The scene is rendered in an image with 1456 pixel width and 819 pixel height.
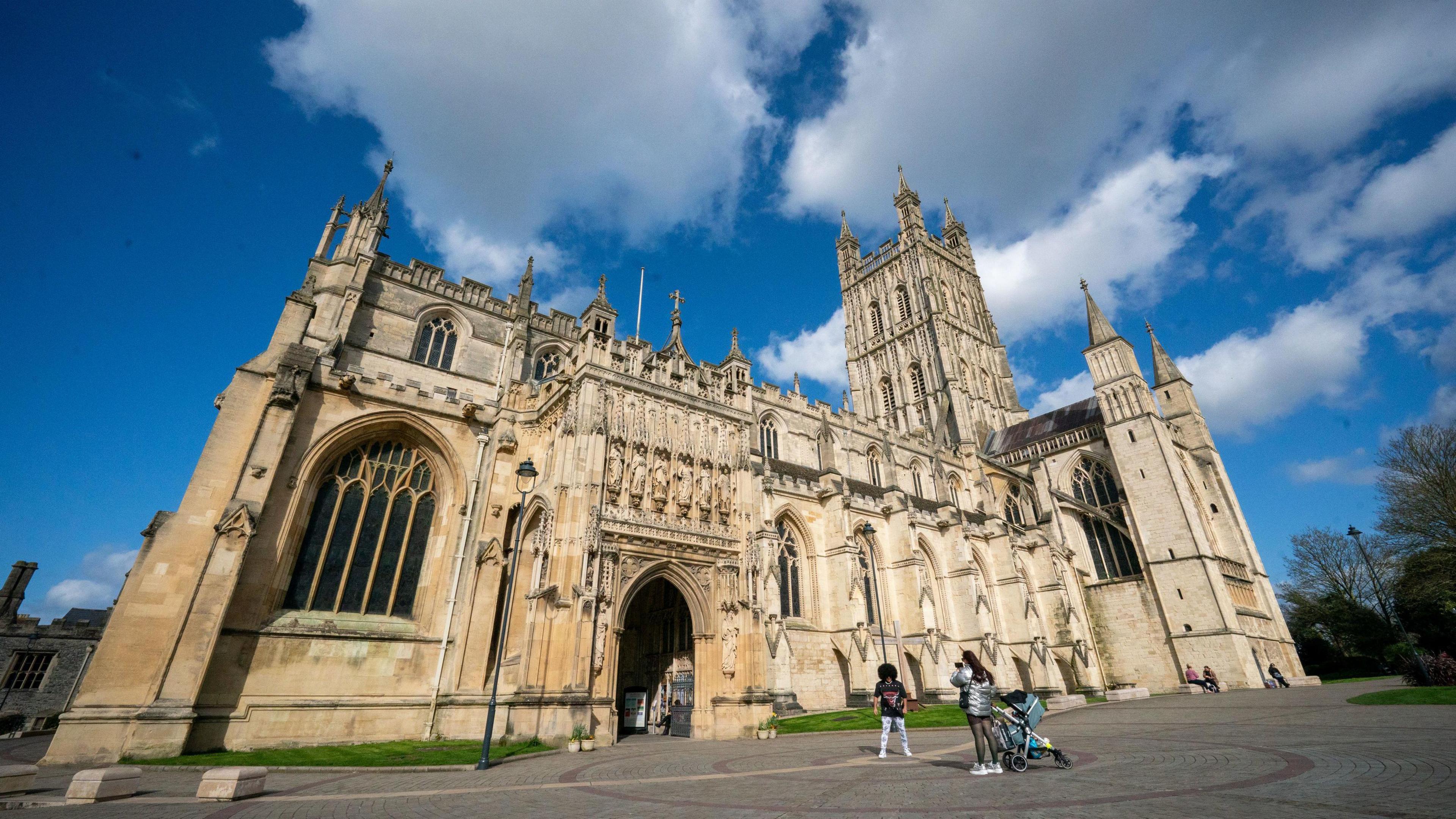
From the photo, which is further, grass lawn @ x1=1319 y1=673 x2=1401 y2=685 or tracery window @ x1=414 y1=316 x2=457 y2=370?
grass lawn @ x1=1319 y1=673 x2=1401 y2=685

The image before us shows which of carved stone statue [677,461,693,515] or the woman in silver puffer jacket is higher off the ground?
carved stone statue [677,461,693,515]

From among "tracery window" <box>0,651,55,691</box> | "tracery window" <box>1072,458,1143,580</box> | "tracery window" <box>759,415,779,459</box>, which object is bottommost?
"tracery window" <box>0,651,55,691</box>

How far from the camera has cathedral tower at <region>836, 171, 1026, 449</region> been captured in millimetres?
50406

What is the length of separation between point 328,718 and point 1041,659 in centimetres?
2863

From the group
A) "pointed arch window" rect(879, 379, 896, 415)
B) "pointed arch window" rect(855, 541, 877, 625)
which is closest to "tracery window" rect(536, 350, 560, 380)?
"pointed arch window" rect(855, 541, 877, 625)

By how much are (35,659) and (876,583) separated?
43748 millimetres

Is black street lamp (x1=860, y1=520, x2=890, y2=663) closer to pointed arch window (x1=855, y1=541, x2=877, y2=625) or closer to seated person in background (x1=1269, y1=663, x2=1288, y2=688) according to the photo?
pointed arch window (x1=855, y1=541, x2=877, y2=625)

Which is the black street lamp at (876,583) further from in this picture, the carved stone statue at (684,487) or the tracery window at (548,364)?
the tracery window at (548,364)

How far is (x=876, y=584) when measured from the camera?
65.3 feet

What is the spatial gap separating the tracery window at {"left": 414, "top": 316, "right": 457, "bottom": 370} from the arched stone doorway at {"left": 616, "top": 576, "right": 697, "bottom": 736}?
40.7 feet

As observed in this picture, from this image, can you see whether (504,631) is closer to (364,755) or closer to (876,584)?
(364,755)

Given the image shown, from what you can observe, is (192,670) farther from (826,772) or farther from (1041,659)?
(1041,659)

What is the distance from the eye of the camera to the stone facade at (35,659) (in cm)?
3077

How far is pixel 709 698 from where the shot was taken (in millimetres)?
17578
